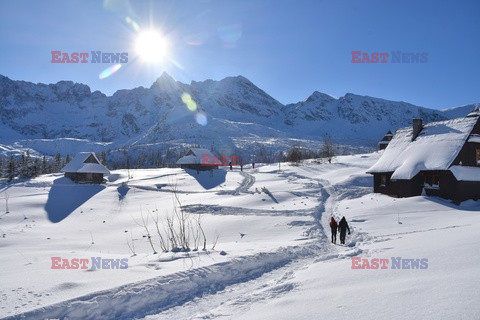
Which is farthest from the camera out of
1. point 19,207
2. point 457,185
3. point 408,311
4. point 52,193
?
point 52,193

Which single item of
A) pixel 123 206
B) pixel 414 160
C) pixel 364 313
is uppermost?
pixel 414 160

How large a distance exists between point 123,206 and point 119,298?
96.3ft

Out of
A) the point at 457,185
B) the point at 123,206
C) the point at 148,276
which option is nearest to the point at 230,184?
the point at 123,206

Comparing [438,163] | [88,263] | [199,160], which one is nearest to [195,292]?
[88,263]

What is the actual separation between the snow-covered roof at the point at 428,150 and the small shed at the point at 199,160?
4145cm

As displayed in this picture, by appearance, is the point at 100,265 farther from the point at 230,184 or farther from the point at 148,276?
the point at 230,184

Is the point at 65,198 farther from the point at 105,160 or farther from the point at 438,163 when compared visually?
the point at 105,160

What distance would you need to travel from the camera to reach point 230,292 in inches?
357

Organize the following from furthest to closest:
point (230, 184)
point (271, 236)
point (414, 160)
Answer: point (230, 184) → point (414, 160) → point (271, 236)

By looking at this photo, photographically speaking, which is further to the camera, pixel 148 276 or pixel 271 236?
pixel 271 236

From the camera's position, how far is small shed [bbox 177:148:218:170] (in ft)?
221

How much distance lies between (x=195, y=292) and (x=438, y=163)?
2544 cm

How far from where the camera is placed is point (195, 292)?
9.02 metres

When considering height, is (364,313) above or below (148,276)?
above
